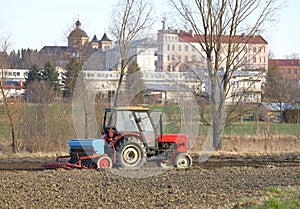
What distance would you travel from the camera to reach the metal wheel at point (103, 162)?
17719 mm

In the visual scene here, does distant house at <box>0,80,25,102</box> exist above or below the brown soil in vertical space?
above

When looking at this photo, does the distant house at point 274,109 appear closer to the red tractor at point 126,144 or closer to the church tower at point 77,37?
the church tower at point 77,37

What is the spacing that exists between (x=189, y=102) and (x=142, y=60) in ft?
37.5

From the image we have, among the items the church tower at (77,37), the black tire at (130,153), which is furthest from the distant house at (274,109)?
the black tire at (130,153)

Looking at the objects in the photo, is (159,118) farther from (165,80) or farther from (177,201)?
(165,80)

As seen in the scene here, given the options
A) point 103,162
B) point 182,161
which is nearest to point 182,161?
point 182,161

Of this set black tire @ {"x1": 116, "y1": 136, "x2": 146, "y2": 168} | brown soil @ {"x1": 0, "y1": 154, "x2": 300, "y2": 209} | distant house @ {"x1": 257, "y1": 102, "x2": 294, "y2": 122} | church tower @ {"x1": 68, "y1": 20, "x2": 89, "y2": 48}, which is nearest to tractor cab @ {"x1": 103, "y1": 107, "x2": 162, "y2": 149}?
black tire @ {"x1": 116, "y1": 136, "x2": 146, "y2": 168}

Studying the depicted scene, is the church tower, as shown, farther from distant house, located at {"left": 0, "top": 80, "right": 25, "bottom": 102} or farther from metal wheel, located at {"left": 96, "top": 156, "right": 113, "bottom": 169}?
metal wheel, located at {"left": 96, "top": 156, "right": 113, "bottom": 169}

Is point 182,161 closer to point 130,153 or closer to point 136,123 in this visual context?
point 130,153

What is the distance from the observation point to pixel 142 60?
40219 millimetres

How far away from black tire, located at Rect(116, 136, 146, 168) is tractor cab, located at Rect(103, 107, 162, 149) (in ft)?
0.98

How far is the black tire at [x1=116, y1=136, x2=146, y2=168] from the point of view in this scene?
17969 mm

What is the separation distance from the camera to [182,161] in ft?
62.2

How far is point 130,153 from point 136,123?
95cm
